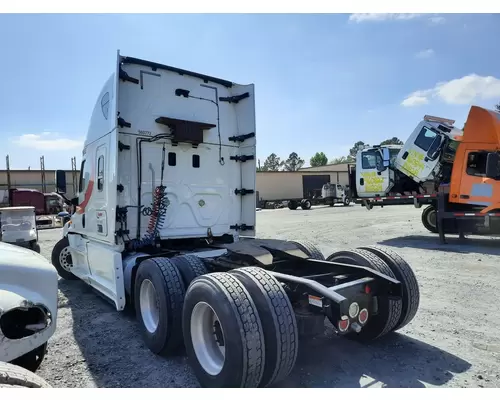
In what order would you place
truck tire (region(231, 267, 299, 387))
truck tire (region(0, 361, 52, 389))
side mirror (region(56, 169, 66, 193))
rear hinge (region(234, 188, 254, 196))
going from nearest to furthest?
truck tire (region(0, 361, 52, 389))
truck tire (region(231, 267, 299, 387))
rear hinge (region(234, 188, 254, 196))
side mirror (region(56, 169, 66, 193))

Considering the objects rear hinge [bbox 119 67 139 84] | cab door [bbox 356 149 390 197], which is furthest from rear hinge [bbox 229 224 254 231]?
cab door [bbox 356 149 390 197]

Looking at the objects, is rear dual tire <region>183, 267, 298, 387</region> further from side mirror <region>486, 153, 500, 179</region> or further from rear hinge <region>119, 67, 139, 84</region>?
side mirror <region>486, 153, 500, 179</region>

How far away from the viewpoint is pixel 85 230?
5.89m

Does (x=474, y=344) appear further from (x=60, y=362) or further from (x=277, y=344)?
(x=60, y=362)

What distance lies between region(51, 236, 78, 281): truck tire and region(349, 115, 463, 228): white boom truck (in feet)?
33.1

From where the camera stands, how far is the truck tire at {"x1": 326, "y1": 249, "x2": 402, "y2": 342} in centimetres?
A: 354

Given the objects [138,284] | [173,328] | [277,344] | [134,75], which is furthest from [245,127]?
[277,344]

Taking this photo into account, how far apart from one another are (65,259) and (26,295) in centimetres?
482

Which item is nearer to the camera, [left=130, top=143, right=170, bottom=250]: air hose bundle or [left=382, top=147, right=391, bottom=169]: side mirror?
[left=130, top=143, right=170, bottom=250]: air hose bundle

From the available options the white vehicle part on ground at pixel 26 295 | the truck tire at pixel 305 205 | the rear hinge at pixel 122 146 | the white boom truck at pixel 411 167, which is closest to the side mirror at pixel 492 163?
the white boom truck at pixel 411 167

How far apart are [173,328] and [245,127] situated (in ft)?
11.1

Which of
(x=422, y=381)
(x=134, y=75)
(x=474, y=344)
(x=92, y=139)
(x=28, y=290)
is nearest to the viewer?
(x=28, y=290)

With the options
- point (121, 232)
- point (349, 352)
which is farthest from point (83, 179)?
point (349, 352)

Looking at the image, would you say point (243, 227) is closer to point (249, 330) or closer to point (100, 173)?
point (100, 173)
